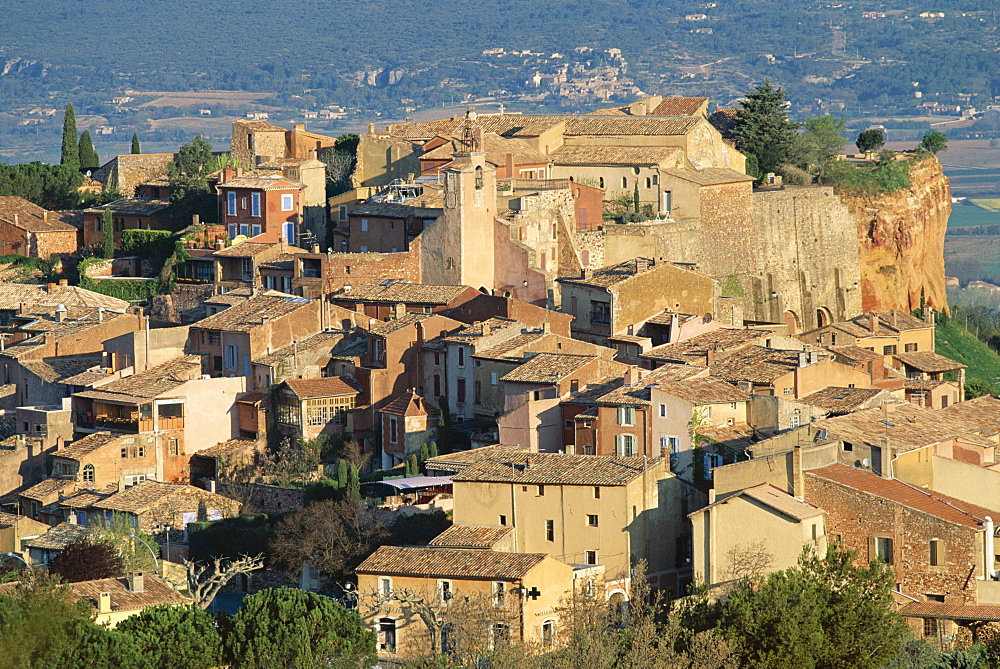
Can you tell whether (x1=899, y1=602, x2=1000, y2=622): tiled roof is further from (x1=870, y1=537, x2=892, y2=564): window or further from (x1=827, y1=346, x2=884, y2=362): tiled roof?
(x1=827, y1=346, x2=884, y2=362): tiled roof

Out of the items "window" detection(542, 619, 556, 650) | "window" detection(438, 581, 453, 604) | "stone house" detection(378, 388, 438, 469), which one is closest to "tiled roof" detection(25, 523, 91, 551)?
"stone house" detection(378, 388, 438, 469)

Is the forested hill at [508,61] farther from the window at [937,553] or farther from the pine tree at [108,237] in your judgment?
the window at [937,553]

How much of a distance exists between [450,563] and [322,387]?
12.0 meters

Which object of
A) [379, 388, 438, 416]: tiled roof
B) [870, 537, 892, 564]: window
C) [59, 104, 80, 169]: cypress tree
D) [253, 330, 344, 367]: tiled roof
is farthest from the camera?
[59, 104, 80, 169]: cypress tree

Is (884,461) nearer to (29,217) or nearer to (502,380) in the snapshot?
(502,380)

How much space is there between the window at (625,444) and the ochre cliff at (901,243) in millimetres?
26298

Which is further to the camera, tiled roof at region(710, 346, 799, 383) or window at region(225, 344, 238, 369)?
window at region(225, 344, 238, 369)

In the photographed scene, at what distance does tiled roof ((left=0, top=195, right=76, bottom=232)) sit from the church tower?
647 inches

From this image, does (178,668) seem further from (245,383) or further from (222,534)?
(245,383)

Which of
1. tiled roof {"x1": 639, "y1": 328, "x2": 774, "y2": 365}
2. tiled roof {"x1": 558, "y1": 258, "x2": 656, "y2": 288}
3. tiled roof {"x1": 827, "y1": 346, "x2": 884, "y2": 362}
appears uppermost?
tiled roof {"x1": 558, "y1": 258, "x2": 656, "y2": 288}

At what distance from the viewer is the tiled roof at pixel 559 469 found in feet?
123

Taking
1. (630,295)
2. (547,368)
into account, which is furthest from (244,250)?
(547,368)

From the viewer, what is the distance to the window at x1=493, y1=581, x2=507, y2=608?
113ft

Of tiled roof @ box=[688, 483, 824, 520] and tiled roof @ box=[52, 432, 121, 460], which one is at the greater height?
tiled roof @ box=[688, 483, 824, 520]
